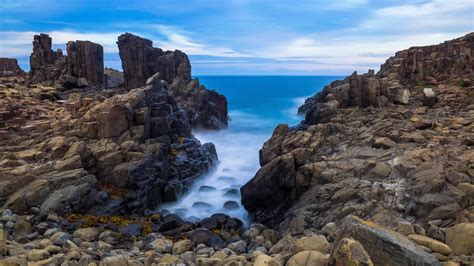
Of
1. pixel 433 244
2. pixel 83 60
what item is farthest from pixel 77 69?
pixel 433 244

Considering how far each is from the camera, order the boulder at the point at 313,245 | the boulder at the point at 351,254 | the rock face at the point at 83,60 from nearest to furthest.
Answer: the boulder at the point at 351,254 < the boulder at the point at 313,245 < the rock face at the point at 83,60

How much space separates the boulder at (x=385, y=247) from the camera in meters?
10.3

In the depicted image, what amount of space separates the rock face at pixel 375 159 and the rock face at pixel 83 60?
124ft

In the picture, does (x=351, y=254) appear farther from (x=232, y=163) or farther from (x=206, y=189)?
(x=232, y=163)

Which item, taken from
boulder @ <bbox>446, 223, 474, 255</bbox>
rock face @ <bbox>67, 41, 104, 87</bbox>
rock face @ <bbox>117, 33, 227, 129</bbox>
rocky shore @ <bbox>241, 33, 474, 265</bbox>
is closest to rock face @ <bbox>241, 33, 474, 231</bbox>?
rocky shore @ <bbox>241, 33, 474, 265</bbox>

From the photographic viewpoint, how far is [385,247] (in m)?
10.5

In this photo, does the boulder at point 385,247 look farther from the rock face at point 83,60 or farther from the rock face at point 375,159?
the rock face at point 83,60

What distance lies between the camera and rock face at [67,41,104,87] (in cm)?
5541

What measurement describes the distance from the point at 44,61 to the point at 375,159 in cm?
6284

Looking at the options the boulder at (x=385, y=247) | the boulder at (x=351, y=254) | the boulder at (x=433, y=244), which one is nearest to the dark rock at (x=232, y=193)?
the boulder at (x=433, y=244)

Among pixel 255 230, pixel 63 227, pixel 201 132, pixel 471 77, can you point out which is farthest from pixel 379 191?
pixel 201 132

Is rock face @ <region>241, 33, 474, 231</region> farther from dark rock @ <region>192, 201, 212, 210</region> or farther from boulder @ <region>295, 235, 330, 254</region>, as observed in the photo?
boulder @ <region>295, 235, 330, 254</region>

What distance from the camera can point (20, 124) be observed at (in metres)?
30.2

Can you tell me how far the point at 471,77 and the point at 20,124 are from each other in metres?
42.6
